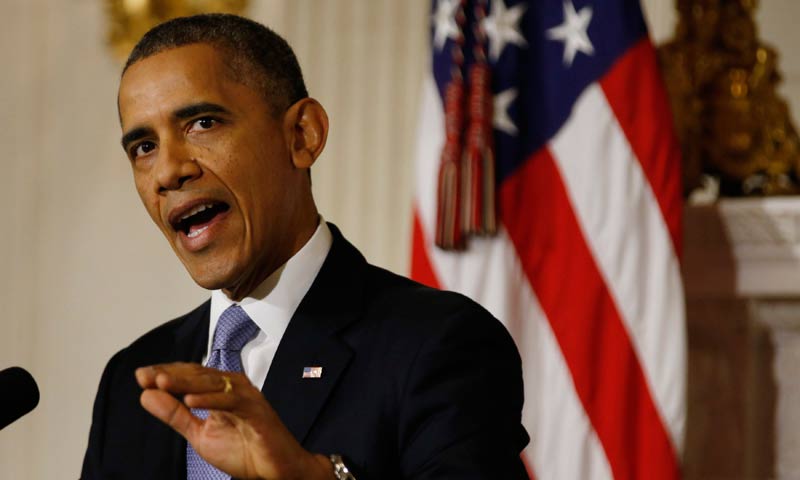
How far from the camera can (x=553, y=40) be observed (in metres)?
3.16

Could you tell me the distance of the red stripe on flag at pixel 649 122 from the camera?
3088 mm

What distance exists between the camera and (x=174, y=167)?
5.72ft

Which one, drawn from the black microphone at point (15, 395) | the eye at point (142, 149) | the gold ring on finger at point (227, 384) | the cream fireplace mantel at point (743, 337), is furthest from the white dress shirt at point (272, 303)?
the cream fireplace mantel at point (743, 337)

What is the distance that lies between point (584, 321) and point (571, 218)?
9.8 inches

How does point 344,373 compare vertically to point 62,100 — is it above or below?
below

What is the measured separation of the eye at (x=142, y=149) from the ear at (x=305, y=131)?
205mm

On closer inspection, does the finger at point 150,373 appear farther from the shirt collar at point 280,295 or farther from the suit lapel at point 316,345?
the shirt collar at point 280,295

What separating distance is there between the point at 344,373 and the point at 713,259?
74.2 inches

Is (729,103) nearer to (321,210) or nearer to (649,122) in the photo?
(649,122)

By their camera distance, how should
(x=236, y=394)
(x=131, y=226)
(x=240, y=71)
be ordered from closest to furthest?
A: 1. (x=236, y=394)
2. (x=240, y=71)
3. (x=131, y=226)

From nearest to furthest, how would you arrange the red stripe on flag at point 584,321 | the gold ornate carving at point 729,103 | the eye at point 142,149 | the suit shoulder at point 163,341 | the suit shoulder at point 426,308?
1. the suit shoulder at point 426,308
2. the eye at point 142,149
3. the suit shoulder at point 163,341
4. the red stripe on flag at point 584,321
5. the gold ornate carving at point 729,103

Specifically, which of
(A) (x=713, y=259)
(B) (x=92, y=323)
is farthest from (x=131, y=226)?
(A) (x=713, y=259)

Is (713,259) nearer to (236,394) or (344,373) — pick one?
(344,373)

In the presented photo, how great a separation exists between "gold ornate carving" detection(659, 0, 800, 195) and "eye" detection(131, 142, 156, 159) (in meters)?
1.99
